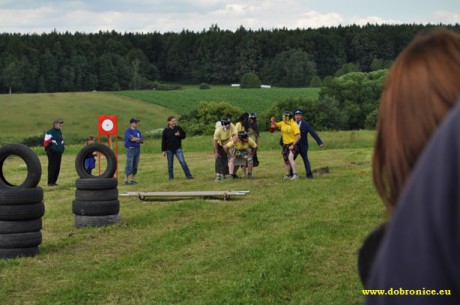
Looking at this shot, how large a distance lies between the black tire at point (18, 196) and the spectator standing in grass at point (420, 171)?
9.62m

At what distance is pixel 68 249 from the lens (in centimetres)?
1158

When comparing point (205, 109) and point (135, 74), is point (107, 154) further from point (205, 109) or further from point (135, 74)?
point (135, 74)

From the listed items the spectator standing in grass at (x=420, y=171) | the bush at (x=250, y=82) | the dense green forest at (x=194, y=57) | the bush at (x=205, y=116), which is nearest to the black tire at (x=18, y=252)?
the spectator standing in grass at (x=420, y=171)

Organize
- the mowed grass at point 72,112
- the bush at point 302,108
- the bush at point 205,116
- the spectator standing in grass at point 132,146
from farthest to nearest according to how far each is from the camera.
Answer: the mowed grass at point 72,112 < the bush at point 302,108 < the bush at point 205,116 < the spectator standing in grass at point 132,146

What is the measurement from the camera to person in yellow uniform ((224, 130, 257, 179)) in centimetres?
2208

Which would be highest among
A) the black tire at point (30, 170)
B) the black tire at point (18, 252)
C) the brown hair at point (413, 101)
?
the brown hair at point (413, 101)

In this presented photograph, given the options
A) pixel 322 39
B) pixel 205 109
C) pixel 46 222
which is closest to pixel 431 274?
pixel 46 222

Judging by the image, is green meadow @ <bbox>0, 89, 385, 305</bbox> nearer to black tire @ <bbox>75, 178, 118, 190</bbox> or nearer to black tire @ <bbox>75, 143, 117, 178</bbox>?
black tire @ <bbox>75, 178, 118, 190</bbox>

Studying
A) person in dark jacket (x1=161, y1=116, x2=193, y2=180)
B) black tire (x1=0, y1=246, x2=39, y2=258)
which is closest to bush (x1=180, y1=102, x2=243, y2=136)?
person in dark jacket (x1=161, y1=116, x2=193, y2=180)

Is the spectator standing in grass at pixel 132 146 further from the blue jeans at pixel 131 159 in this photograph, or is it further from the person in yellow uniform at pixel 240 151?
the person in yellow uniform at pixel 240 151

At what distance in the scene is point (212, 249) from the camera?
36.0 feet

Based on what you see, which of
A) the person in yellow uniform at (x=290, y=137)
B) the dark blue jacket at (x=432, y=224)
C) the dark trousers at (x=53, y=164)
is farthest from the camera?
the dark trousers at (x=53, y=164)

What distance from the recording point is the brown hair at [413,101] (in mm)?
1561

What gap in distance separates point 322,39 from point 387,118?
145864 mm
